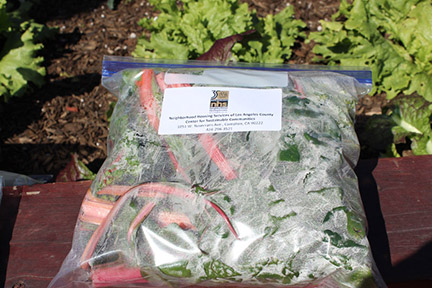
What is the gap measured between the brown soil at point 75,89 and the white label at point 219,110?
1.30m

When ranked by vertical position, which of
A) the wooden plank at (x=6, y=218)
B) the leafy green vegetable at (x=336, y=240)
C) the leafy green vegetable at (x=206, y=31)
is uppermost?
the leafy green vegetable at (x=206, y=31)

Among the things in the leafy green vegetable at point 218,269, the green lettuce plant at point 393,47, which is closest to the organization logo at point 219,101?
the leafy green vegetable at point 218,269

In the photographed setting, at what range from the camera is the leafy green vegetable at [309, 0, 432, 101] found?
2.56 meters

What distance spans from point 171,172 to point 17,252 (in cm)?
80

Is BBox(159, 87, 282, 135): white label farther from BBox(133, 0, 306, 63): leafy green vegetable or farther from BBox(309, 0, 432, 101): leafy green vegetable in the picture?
BBox(309, 0, 432, 101): leafy green vegetable

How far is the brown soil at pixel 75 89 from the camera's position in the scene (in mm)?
2662

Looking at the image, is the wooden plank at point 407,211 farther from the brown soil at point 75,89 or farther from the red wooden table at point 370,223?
the brown soil at point 75,89

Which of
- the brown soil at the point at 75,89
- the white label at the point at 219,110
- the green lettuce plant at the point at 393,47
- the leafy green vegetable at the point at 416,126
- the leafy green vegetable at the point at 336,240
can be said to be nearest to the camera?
→ the leafy green vegetable at the point at 336,240

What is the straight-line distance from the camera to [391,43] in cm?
271

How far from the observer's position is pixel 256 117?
1393mm

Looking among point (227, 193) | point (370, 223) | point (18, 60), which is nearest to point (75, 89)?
point (18, 60)

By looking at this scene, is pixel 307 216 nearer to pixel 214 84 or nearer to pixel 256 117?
pixel 256 117

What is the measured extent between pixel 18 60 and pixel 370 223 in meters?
2.55

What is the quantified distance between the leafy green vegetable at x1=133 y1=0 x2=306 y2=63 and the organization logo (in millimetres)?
857
